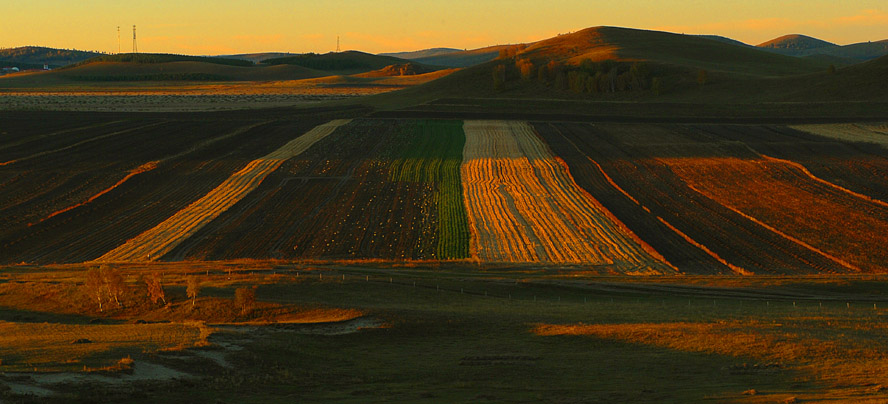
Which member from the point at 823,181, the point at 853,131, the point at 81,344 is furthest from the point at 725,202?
the point at 81,344

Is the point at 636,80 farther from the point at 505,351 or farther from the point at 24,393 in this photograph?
the point at 24,393

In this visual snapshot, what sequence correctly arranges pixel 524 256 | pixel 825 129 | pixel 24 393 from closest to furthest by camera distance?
pixel 24 393 → pixel 524 256 → pixel 825 129

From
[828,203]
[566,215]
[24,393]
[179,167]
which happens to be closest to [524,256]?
[566,215]

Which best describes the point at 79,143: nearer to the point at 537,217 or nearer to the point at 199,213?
the point at 199,213

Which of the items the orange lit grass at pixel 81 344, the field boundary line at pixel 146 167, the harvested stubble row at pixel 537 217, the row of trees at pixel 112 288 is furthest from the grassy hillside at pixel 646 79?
the orange lit grass at pixel 81 344

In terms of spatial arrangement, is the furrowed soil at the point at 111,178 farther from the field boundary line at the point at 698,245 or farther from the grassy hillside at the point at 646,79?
the grassy hillside at the point at 646,79

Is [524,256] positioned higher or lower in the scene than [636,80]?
lower
